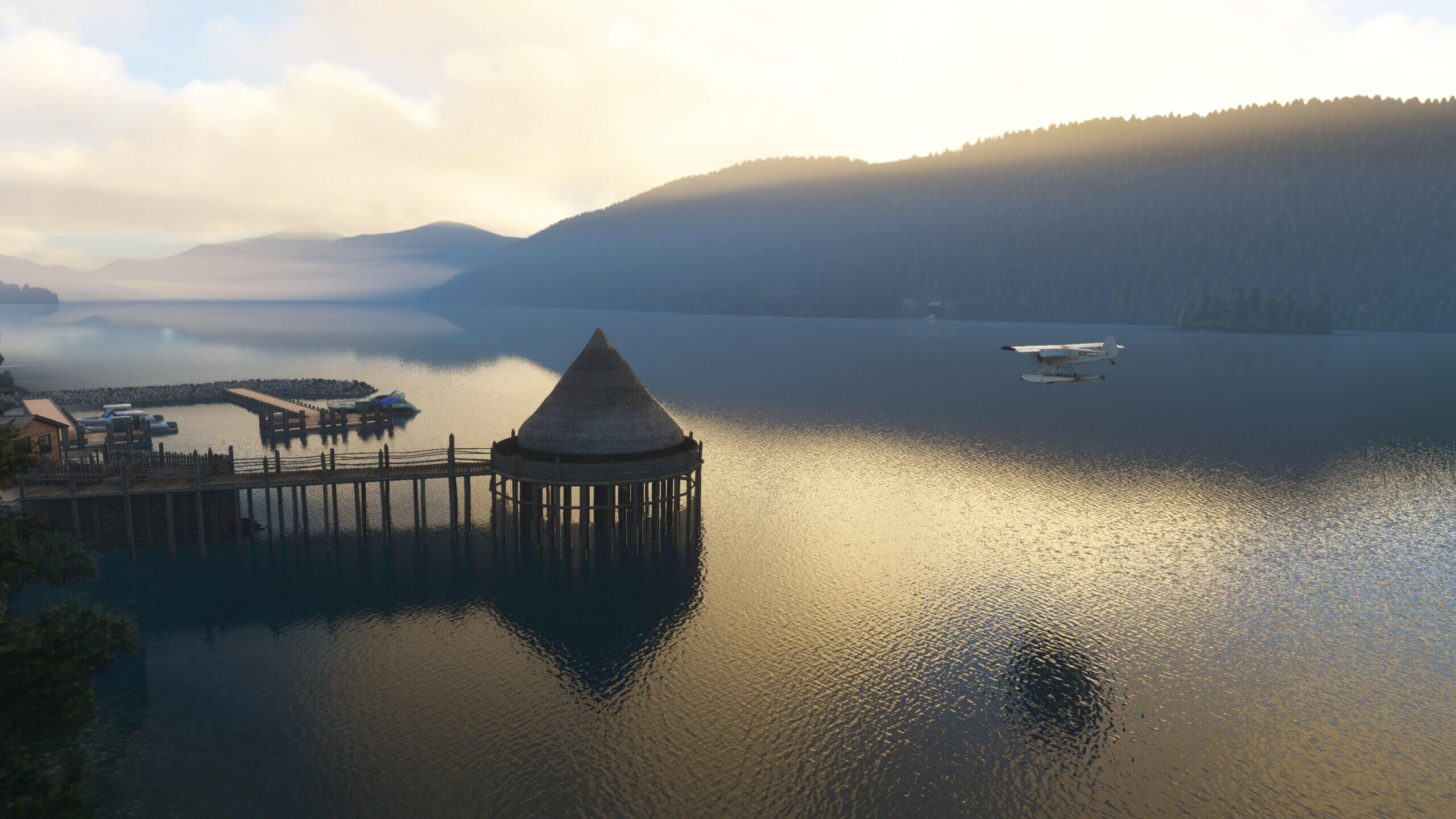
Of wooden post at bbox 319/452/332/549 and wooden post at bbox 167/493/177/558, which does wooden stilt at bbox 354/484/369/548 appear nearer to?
wooden post at bbox 319/452/332/549

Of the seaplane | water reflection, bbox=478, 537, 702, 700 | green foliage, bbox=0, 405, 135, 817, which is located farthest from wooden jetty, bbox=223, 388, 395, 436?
the seaplane

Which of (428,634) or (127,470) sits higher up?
(127,470)

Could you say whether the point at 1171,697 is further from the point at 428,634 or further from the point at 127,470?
the point at 127,470

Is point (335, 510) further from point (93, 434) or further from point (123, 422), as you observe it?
point (93, 434)

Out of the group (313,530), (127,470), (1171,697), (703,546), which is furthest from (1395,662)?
(127,470)

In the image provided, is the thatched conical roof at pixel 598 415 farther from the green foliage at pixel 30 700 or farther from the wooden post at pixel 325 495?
the green foliage at pixel 30 700

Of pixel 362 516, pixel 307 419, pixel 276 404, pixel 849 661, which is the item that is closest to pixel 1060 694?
pixel 849 661
